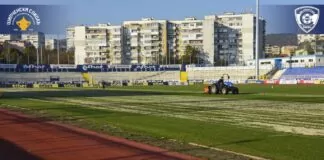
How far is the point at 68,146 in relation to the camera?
48.8ft

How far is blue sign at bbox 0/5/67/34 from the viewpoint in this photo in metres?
54.6

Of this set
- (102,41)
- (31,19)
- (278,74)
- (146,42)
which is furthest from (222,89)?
(102,41)

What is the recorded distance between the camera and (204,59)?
16975 centimetres

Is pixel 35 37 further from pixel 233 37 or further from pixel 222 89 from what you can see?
pixel 233 37

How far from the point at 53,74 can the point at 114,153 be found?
380 feet

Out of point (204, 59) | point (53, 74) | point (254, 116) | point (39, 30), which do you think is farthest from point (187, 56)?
point (254, 116)

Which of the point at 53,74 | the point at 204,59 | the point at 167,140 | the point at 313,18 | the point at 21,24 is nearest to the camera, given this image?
the point at 167,140

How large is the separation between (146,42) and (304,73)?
3304 inches

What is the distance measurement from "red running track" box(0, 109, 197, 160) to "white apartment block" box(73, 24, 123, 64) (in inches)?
6113

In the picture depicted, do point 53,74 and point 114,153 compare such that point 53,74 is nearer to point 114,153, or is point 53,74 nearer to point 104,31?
point 104,31

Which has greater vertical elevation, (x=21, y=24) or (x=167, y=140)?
(x=21, y=24)

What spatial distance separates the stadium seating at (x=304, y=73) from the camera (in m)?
104

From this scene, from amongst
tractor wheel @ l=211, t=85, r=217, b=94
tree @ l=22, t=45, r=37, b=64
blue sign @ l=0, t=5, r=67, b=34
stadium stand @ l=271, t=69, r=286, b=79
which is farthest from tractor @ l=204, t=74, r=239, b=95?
tree @ l=22, t=45, r=37, b=64

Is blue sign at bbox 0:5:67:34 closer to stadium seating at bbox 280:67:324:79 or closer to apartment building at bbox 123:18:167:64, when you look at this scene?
stadium seating at bbox 280:67:324:79
